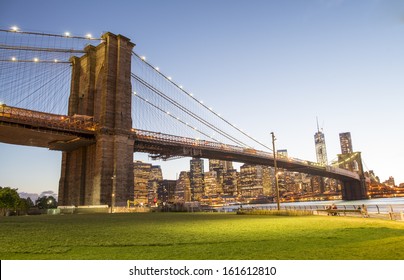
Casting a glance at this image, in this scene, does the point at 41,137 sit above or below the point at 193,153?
above

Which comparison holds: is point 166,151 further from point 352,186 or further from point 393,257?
point 352,186

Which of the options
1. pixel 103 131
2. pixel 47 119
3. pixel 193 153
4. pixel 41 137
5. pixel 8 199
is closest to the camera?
pixel 47 119

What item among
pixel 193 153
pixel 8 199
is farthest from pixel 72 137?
pixel 8 199

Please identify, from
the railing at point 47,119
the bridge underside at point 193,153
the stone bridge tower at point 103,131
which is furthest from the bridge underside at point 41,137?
the bridge underside at point 193,153

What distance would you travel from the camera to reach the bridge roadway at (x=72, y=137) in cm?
3881

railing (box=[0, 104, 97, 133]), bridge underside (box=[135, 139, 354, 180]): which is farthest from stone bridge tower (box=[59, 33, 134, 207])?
bridge underside (box=[135, 139, 354, 180])

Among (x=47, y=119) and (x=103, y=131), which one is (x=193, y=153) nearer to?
(x=103, y=131)

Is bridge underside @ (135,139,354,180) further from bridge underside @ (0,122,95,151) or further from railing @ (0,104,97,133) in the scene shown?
bridge underside @ (0,122,95,151)

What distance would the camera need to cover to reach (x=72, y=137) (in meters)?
44.2

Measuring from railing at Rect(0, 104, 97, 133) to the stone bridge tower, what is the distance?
2086mm

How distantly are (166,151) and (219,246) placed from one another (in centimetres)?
5182

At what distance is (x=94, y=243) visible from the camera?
29.7 ft

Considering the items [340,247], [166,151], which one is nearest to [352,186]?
[166,151]

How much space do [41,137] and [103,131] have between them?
9187 millimetres
